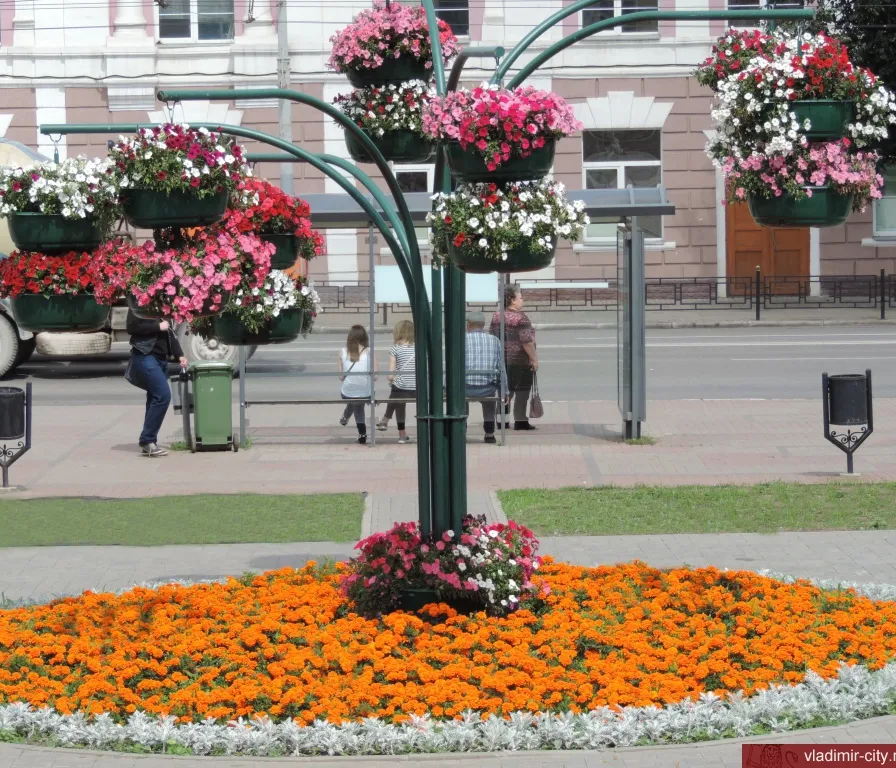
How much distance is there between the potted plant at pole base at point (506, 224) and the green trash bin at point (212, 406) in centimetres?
812

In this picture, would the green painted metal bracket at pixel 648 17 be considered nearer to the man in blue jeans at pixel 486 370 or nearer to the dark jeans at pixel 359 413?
the man in blue jeans at pixel 486 370

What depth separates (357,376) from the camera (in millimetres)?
15453

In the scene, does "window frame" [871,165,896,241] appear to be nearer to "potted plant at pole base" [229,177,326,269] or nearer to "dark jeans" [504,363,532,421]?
"dark jeans" [504,363,532,421]

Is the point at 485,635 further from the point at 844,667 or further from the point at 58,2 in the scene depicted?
Answer: the point at 58,2

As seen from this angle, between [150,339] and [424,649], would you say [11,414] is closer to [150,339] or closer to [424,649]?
[150,339]

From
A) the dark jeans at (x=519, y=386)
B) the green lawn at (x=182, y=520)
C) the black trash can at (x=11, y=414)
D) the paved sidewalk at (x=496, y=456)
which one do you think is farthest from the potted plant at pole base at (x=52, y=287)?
the dark jeans at (x=519, y=386)

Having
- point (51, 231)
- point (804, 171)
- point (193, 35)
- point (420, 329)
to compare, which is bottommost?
point (420, 329)

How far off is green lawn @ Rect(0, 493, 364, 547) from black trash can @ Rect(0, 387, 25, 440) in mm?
688

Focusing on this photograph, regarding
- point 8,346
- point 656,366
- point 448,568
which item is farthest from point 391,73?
point 8,346

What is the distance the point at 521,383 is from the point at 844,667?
30.8 feet

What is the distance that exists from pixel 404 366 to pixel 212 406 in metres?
2.11

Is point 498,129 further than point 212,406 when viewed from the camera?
No

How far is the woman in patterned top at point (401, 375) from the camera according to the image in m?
15.3

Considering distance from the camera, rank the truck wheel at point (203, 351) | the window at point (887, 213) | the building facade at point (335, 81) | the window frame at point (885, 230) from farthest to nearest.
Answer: the window at point (887, 213)
the window frame at point (885, 230)
the building facade at point (335, 81)
the truck wheel at point (203, 351)
